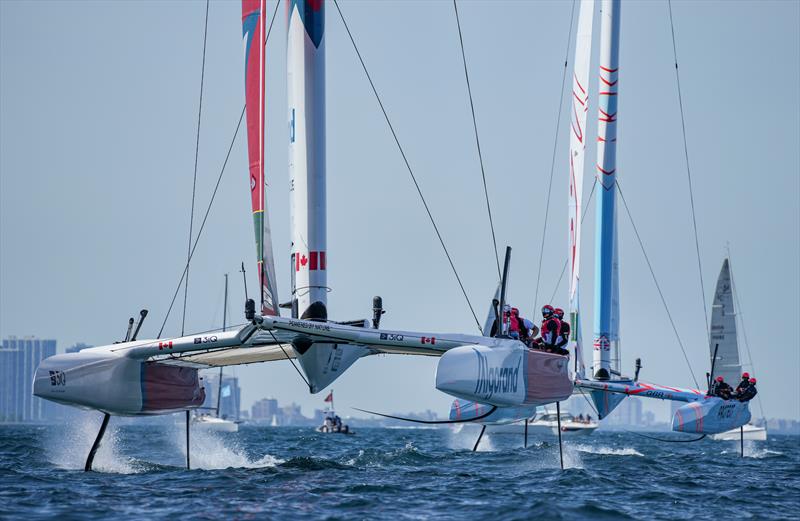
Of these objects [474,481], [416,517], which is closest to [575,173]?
[474,481]

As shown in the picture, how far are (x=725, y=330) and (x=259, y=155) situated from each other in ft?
72.5

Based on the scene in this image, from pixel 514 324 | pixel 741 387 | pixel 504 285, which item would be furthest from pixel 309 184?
pixel 741 387

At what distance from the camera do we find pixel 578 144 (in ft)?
66.2

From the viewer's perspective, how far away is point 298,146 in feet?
39.6

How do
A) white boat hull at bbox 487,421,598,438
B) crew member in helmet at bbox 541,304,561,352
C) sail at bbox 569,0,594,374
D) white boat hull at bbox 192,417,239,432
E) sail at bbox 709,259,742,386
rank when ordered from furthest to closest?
white boat hull at bbox 192,417,239,432 < white boat hull at bbox 487,421,598,438 < sail at bbox 709,259,742,386 < sail at bbox 569,0,594,374 < crew member in helmet at bbox 541,304,561,352

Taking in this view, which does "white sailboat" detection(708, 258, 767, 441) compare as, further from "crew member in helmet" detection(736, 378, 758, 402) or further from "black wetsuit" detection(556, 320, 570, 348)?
"black wetsuit" detection(556, 320, 570, 348)

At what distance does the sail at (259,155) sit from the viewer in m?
11.1

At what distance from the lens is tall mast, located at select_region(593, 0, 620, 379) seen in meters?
19.9

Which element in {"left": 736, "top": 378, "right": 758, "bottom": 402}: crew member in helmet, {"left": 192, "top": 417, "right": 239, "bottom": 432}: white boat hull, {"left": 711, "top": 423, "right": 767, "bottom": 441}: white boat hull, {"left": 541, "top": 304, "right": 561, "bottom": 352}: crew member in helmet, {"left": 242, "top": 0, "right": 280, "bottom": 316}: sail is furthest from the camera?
{"left": 192, "top": 417, "right": 239, "bottom": 432}: white boat hull

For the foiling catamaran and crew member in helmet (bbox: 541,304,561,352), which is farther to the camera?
crew member in helmet (bbox: 541,304,561,352)

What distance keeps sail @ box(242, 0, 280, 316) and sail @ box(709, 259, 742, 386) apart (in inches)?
836

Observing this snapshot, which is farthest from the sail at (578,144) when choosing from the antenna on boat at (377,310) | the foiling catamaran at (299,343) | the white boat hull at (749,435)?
the white boat hull at (749,435)

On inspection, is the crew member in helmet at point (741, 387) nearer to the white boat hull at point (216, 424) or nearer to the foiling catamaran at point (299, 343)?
the foiling catamaran at point (299, 343)

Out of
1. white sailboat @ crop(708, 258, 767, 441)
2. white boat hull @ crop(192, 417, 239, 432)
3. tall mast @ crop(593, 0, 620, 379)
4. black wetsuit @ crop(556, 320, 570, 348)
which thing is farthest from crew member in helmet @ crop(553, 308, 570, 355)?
white boat hull @ crop(192, 417, 239, 432)
